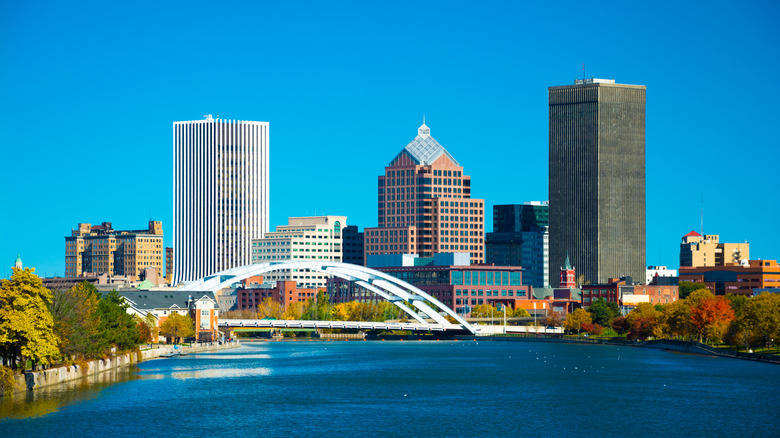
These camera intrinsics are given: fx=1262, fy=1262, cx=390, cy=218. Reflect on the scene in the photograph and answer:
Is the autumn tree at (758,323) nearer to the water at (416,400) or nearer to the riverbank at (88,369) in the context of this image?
the water at (416,400)

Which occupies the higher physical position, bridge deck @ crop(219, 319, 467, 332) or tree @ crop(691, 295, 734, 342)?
tree @ crop(691, 295, 734, 342)

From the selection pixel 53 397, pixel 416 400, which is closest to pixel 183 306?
pixel 416 400

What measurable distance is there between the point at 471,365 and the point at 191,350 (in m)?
36.5

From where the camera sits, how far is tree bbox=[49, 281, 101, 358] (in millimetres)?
91812

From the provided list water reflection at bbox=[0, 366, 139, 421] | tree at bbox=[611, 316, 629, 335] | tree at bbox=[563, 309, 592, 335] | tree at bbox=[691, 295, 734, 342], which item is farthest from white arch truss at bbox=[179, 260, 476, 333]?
water reflection at bbox=[0, 366, 139, 421]

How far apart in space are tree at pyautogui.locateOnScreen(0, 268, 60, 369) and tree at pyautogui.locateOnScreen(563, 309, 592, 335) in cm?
12206

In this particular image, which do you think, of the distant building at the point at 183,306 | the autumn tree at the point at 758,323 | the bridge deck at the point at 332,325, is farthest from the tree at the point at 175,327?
the autumn tree at the point at 758,323

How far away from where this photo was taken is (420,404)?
8369cm

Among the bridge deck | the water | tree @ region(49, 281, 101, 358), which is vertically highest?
tree @ region(49, 281, 101, 358)

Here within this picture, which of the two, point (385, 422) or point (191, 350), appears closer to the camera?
point (385, 422)

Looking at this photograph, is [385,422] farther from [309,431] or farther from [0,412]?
[0,412]

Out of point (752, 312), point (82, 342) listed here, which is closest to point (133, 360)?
point (82, 342)

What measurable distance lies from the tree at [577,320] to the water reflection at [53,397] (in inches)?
4205

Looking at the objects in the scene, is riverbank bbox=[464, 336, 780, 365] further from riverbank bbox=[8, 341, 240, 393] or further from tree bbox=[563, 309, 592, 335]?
riverbank bbox=[8, 341, 240, 393]
